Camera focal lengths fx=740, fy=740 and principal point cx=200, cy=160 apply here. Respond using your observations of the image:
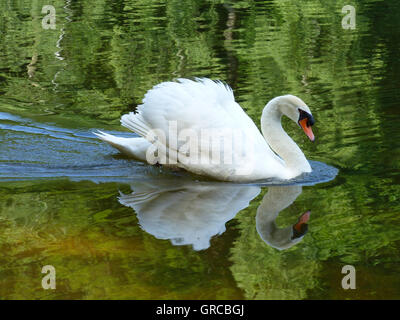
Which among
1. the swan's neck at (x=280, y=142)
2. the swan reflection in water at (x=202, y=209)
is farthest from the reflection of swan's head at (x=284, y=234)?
the swan's neck at (x=280, y=142)

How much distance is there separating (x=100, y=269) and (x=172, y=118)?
9.01 feet

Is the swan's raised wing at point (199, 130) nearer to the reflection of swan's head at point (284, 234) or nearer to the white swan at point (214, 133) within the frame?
the white swan at point (214, 133)

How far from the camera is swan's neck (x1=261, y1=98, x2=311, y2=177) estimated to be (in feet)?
26.5

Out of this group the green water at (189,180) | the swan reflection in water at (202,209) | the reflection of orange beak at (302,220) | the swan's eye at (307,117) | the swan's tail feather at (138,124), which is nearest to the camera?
the green water at (189,180)

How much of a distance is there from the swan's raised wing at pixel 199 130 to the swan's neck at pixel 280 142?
207 millimetres

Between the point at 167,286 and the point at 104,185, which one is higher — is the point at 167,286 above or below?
below

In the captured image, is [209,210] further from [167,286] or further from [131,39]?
[131,39]

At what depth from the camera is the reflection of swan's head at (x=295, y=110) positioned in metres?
8.05

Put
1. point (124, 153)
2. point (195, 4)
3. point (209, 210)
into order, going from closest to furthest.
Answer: point (209, 210), point (124, 153), point (195, 4)

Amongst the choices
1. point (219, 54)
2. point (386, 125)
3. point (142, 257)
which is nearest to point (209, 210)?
point (142, 257)

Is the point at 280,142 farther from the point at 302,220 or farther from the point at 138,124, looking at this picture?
the point at 302,220

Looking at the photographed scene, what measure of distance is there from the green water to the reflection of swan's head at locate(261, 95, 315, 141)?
2.03 ft
